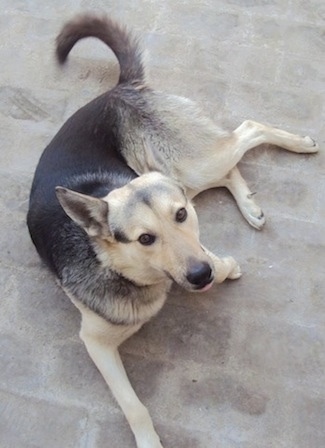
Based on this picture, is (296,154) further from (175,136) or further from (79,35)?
(79,35)

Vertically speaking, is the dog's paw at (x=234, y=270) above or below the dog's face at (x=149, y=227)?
below

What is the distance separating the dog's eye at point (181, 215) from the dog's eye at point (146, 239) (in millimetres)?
129

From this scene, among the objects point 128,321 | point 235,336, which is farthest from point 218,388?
point 128,321

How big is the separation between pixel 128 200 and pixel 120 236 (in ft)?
0.51

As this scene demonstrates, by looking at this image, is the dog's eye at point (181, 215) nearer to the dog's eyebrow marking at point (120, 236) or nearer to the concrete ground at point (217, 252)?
the dog's eyebrow marking at point (120, 236)

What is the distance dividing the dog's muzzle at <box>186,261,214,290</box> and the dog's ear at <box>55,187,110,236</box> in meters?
0.41

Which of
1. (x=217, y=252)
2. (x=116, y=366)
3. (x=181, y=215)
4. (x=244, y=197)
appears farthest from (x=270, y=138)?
(x=116, y=366)

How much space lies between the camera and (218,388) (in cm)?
319

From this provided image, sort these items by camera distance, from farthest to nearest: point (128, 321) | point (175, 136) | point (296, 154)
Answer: point (296, 154)
point (175, 136)
point (128, 321)

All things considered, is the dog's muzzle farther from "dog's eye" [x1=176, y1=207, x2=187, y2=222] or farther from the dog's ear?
the dog's ear

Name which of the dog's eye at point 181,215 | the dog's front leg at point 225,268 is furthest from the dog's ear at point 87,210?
the dog's front leg at point 225,268

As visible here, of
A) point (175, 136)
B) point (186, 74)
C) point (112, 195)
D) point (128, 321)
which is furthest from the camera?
point (186, 74)

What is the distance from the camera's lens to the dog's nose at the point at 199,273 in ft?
8.77

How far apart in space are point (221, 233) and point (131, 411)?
1143 millimetres
